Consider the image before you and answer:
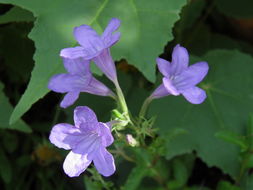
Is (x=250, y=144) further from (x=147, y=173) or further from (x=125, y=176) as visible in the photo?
(x=125, y=176)

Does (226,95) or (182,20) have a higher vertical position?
(182,20)

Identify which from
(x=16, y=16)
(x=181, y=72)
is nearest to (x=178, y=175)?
(x=181, y=72)

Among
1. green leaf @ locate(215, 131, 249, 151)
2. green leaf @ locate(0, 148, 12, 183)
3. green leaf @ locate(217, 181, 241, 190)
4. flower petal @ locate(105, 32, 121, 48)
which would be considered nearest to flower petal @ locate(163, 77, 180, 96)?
flower petal @ locate(105, 32, 121, 48)

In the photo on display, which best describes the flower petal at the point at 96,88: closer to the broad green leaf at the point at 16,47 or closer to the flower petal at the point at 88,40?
the flower petal at the point at 88,40

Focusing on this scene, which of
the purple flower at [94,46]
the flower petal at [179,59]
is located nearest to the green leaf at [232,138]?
the flower petal at [179,59]

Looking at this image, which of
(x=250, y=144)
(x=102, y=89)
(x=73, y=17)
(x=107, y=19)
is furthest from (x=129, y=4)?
(x=250, y=144)

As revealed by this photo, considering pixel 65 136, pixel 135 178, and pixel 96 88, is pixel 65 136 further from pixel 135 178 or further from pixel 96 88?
pixel 135 178

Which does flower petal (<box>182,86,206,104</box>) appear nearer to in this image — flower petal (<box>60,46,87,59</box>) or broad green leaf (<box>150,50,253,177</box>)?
flower petal (<box>60,46,87,59</box>)
